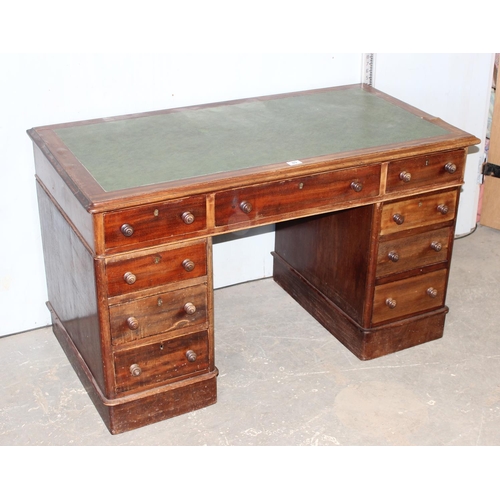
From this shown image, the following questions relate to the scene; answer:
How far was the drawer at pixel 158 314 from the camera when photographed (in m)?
2.78

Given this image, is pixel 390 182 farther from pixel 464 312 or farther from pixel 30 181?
pixel 30 181

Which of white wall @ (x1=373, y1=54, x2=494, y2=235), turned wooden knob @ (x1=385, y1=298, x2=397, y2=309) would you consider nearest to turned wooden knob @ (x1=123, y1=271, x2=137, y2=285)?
turned wooden knob @ (x1=385, y1=298, x2=397, y2=309)

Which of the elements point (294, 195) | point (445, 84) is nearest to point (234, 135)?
point (294, 195)

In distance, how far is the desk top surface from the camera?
9.23 feet

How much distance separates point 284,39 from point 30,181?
1.20 metres

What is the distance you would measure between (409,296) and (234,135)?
38.2 inches

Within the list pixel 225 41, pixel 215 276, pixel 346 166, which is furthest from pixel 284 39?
pixel 215 276

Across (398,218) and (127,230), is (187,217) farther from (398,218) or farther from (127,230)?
(398,218)

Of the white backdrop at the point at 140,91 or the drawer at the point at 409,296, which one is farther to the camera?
the drawer at the point at 409,296

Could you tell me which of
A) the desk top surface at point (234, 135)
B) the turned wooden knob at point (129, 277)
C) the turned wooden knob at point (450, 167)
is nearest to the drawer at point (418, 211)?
the turned wooden knob at point (450, 167)

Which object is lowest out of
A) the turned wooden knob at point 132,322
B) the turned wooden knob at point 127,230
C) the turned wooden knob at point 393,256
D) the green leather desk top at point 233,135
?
the turned wooden knob at point 132,322

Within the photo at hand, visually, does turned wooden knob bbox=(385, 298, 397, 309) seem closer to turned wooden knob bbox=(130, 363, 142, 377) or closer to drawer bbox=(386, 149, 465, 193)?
drawer bbox=(386, 149, 465, 193)

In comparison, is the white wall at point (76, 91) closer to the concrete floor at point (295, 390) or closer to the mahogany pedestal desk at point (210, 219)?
the mahogany pedestal desk at point (210, 219)

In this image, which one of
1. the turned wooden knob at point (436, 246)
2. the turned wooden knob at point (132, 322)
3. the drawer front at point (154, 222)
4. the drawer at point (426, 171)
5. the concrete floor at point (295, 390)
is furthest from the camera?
the turned wooden knob at point (436, 246)
